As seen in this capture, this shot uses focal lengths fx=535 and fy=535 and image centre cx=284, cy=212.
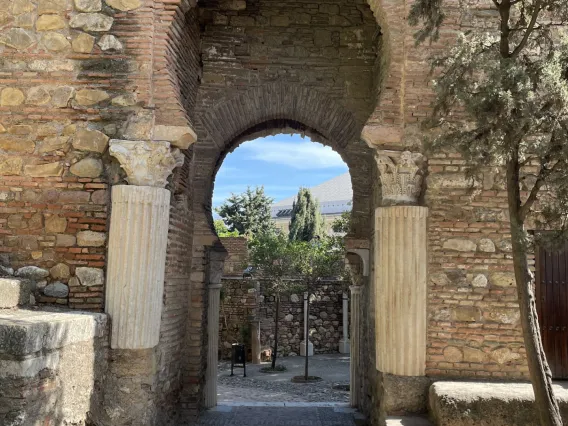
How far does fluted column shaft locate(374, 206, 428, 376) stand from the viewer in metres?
5.14

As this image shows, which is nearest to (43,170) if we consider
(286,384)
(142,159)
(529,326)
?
(142,159)

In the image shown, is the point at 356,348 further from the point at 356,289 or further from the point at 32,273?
the point at 32,273

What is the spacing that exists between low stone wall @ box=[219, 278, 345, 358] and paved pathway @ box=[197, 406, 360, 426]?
25.4 feet

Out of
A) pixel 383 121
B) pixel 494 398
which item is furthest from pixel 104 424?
pixel 383 121

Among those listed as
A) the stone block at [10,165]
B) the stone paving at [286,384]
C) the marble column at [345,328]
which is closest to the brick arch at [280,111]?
the stone block at [10,165]

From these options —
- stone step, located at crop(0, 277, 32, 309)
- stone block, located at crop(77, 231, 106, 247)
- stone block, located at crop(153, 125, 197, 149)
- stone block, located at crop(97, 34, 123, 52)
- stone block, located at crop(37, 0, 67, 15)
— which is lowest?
stone step, located at crop(0, 277, 32, 309)

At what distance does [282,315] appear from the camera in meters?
18.1

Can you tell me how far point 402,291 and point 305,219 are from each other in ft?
97.2

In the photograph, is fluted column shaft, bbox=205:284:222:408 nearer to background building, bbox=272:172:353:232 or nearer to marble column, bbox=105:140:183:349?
marble column, bbox=105:140:183:349

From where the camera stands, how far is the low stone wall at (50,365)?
354 centimetres

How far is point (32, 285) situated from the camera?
196 inches

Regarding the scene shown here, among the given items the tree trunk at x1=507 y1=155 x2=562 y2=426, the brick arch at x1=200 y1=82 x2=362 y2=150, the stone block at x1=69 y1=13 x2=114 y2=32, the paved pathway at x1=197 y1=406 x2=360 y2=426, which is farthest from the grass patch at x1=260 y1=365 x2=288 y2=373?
the tree trunk at x1=507 y1=155 x2=562 y2=426

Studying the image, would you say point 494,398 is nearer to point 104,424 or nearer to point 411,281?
point 411,281

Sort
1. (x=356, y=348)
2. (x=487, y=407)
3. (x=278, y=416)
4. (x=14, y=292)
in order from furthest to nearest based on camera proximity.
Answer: (x=356, y=348) → (x=278, y=416) → (x=14, y=292) → (x=487, y=407)
